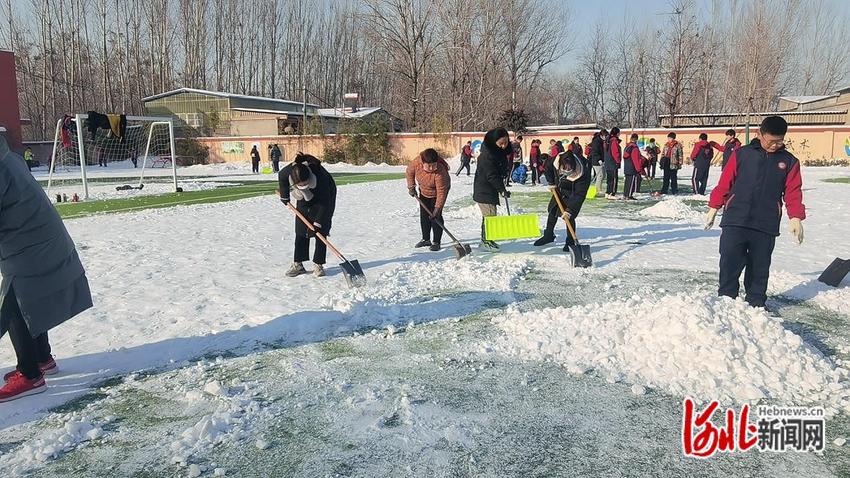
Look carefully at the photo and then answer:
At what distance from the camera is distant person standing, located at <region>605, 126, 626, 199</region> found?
49.4 feet

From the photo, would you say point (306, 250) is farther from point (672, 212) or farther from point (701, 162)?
point (701, 162)

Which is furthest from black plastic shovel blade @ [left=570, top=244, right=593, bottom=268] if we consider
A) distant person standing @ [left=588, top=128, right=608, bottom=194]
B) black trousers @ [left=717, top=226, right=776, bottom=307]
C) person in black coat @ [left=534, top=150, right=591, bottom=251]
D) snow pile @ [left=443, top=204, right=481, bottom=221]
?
distant person standing @ [left=588, top=128, right=608, bottom=194]

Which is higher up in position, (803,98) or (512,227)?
(803,98)

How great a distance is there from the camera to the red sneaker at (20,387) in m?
3.62

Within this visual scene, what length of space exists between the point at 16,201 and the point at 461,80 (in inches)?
1786

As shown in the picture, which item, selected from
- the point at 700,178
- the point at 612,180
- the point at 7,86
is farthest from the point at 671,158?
the point at 7,86

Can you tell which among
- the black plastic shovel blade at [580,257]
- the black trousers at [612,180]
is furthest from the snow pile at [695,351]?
the black trousers at [612,180]

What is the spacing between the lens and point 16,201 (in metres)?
3.41

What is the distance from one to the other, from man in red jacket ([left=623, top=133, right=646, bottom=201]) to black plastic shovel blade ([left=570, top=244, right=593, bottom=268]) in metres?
7.90

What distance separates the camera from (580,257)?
23.1ft

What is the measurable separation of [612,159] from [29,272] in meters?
14.0

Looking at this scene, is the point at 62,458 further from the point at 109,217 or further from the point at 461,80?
the point at 461,80

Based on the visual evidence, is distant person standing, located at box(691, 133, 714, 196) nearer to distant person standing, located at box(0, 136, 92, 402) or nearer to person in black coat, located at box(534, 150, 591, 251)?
person in black coat, located at box(534, 150, 591, 251)

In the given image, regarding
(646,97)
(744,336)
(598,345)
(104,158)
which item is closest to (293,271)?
(598,345)
